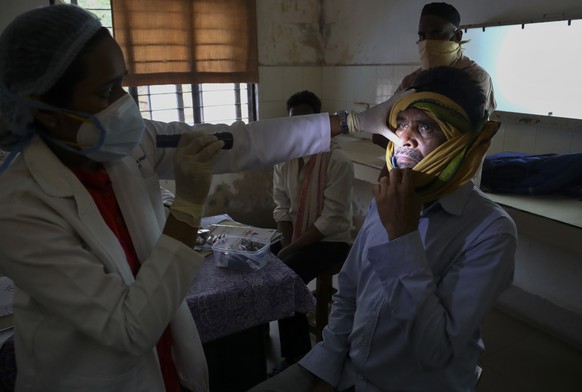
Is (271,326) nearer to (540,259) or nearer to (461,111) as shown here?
(540,259)

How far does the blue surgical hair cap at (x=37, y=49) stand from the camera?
79 cm

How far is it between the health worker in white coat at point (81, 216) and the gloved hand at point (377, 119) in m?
0.52

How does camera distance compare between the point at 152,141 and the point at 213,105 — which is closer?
the point at 152,141

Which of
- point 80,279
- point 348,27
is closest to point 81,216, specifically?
point 80,279

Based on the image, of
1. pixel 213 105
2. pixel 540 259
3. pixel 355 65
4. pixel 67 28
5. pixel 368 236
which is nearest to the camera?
pixel 67 28

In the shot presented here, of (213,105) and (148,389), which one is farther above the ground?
(213,105)

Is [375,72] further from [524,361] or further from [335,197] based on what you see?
[524,361]

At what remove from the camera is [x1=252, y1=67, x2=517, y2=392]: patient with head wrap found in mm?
986

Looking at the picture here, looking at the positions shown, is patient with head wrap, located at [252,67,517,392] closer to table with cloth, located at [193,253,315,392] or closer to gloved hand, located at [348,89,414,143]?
gloved hand, located at [348,89,414,143]

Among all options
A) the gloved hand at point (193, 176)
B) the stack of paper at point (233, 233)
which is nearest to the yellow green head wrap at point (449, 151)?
the gloved hand at point (193, 176)

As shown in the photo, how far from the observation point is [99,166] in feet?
3.29

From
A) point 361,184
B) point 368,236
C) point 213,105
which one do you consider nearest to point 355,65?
point 361,184

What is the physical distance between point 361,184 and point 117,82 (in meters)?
3.17

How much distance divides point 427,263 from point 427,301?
0.09m
